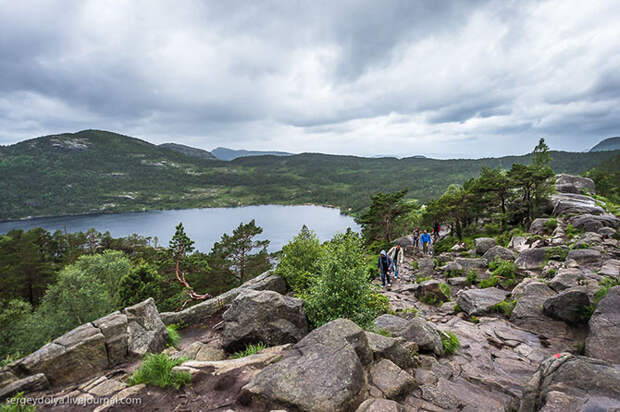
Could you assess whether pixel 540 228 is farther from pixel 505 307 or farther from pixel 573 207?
pixel 505 307

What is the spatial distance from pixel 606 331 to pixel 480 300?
5.50 metres

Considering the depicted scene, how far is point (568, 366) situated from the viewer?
5215 millimetres

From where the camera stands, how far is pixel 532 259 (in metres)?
17.0

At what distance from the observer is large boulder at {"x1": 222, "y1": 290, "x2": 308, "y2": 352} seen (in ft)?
30.4

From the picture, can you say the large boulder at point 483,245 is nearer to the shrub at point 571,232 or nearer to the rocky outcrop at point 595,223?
the shrub at point 571,232

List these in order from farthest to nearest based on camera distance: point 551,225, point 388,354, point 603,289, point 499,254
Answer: point 551,225
point 499,254
point 603,289
point 388,354

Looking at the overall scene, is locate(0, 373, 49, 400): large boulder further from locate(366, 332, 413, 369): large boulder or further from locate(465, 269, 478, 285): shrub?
locate(465, 269, 478, 285): shrub

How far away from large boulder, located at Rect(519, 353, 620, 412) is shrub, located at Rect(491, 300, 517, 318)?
7591mm

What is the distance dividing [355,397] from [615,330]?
8.54m

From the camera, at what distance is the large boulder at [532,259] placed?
16531 mm

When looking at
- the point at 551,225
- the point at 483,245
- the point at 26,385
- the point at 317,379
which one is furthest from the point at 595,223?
the point at 26,385

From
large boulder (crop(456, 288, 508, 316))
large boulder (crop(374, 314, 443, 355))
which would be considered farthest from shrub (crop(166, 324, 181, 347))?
large boulder (crop(456, 288, 508, 316))

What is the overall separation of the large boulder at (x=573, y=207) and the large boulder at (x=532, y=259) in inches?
526

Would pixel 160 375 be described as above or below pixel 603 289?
below
